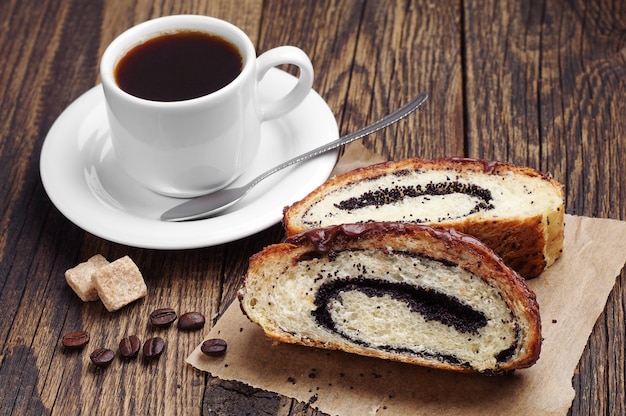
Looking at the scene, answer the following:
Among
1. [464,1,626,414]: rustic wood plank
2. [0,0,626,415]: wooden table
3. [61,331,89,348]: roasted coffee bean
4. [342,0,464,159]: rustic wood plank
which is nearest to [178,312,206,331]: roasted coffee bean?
[0,0,626,415]: wooden table

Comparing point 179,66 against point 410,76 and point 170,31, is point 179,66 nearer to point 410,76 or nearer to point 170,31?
point 170,31

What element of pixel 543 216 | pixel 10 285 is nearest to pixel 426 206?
pixel 543 216

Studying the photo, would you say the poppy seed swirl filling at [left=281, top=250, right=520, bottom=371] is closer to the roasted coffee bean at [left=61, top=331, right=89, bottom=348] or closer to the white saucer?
the white saucer

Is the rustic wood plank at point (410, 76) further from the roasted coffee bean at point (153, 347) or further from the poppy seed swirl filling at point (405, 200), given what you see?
the roasted coffee bean at point (153, 347)

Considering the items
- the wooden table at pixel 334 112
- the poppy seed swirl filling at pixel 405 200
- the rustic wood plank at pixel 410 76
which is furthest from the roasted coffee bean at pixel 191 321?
the rustic wood plank at pixel 410 76

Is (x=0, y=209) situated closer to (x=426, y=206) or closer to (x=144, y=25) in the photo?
(x=144, y=25)

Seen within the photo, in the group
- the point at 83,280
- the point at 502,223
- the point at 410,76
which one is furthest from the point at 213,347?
the point at 410,76
